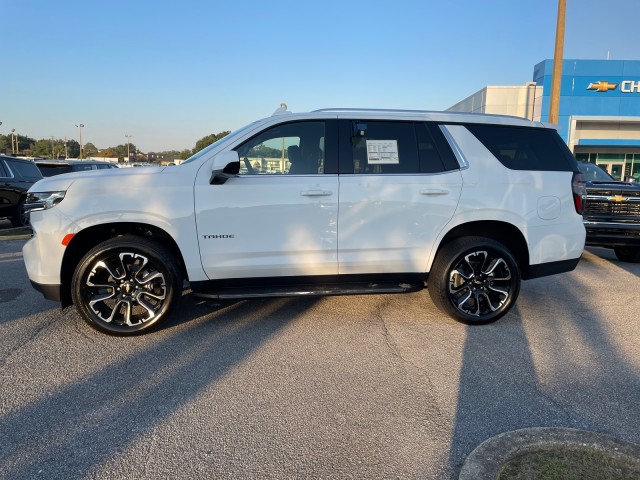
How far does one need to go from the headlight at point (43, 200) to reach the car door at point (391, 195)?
2.45 meters

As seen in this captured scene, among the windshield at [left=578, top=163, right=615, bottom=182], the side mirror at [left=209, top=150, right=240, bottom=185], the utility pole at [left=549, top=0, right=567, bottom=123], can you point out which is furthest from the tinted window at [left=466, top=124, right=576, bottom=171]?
the utility pole at [left=549, top=0, right=567, bottom=123]

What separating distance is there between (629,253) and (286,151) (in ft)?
23.1

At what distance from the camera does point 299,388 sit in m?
3.17

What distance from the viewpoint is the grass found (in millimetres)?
2189

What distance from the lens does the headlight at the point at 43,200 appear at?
382 centimetres

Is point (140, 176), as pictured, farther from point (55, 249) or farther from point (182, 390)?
point (182, 390)

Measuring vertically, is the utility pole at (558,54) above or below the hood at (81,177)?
above

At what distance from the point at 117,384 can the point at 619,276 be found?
23.0ft

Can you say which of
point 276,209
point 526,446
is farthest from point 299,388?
point 276,209

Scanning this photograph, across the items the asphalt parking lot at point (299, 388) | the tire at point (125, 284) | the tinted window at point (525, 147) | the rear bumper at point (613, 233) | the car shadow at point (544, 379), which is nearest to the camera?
the asphalt parking lot at point (299, 388)

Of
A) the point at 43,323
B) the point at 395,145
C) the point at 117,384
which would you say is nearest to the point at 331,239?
the point at 395,145

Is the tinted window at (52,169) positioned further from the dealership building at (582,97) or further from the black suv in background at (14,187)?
the dealership building at (582,97)

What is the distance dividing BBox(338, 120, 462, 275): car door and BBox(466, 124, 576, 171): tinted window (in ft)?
1.60

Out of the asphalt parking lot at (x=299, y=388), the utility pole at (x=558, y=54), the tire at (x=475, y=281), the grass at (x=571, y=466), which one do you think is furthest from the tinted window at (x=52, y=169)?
the grass at (x=571, y=466)
